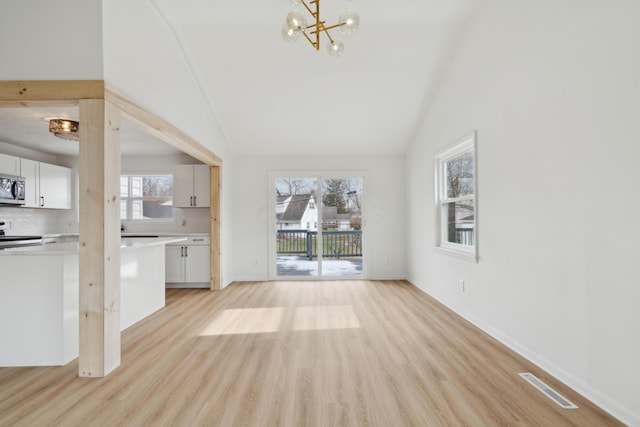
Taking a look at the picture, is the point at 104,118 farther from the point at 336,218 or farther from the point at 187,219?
the point at 336,218

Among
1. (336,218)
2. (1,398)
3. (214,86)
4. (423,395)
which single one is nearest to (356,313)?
(423,395)

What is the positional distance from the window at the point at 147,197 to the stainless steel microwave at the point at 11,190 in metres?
1.37

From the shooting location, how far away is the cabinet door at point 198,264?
511cm

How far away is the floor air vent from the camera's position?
1869 millimetres

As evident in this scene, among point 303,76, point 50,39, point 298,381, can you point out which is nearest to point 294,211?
point 303,76

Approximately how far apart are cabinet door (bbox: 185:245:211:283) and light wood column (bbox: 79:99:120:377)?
2821 mm

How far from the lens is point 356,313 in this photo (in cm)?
372

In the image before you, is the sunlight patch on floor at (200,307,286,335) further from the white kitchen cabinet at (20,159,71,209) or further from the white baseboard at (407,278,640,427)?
the white kitchen cabinet at (20,159,71,209)

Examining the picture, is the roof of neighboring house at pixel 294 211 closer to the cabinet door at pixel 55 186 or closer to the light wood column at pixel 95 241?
the light wood column at pixel 95 241

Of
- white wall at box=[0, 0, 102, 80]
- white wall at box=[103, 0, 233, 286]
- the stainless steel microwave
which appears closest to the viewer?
white wall at box=[0, 0, 102, 80]

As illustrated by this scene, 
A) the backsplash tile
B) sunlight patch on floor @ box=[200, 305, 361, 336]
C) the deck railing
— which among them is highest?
the backsplash tile

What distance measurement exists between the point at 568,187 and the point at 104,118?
10.6 feet

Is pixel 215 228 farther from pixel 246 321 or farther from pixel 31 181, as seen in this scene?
pixel 31 181

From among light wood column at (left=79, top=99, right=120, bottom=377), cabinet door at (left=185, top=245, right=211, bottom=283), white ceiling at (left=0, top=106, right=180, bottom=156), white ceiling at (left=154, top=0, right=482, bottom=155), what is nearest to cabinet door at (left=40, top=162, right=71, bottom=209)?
white ceiling at (left=0, top=106, right=180, bottom=156)
